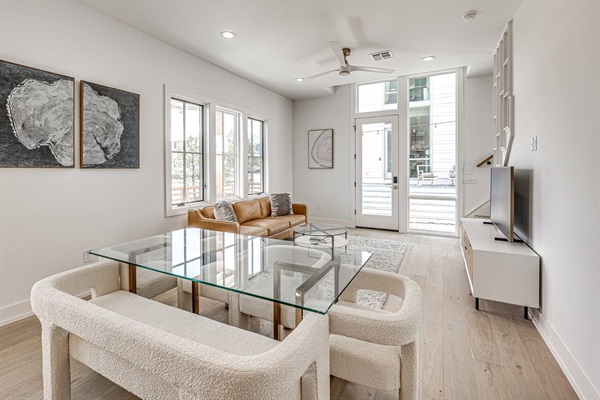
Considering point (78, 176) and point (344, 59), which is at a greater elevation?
point (344, 59)

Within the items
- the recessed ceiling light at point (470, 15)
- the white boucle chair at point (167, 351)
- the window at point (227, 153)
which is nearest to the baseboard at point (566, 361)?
the white boucle chair at point (167, 351)

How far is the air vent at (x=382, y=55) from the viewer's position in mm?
4004

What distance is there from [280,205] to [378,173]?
2.08m

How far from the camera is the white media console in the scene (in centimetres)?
227

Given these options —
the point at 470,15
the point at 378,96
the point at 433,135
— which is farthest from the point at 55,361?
the point at 378,96

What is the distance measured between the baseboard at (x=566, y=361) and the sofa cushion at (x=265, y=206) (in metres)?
3.64

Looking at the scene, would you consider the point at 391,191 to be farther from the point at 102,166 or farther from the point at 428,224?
the point at 102,166

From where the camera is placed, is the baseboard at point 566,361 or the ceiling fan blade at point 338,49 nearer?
the baseboard at point 566,361

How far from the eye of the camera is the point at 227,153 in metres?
4.82

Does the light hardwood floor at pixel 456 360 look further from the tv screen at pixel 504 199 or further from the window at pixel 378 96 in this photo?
the window at pixel 378 96

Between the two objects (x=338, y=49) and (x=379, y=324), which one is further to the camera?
(x=338, y=49)

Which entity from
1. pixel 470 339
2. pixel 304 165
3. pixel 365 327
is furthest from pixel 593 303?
pixel 304 165

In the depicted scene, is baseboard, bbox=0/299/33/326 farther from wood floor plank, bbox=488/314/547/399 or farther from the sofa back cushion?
wood floor plank, bbox=488/314/547/399

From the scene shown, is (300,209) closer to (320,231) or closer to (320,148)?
(320,231)
